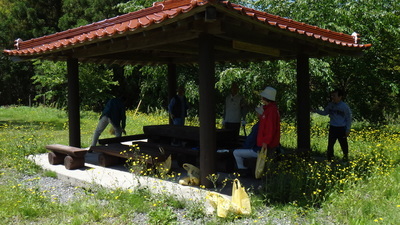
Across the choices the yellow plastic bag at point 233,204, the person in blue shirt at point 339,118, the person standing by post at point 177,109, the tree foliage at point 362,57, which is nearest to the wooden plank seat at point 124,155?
the yellow plastic bag at point 233,204

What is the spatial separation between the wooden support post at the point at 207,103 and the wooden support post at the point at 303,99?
8.76 feet

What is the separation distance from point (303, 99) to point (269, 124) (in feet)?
6.88

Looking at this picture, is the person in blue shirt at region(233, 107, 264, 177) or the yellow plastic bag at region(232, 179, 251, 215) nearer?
the yellow plastic bag at region(232, 179, 251, 215)

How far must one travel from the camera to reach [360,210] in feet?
14.7

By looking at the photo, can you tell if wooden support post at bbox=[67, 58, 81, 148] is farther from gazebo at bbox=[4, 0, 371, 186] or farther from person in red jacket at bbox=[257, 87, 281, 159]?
person in red jacket at bbox=[257, 87, 281, 159]

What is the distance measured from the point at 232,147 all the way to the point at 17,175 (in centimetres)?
430

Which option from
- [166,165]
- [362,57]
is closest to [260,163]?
[166,165]

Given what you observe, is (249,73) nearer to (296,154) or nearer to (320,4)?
(320,4)

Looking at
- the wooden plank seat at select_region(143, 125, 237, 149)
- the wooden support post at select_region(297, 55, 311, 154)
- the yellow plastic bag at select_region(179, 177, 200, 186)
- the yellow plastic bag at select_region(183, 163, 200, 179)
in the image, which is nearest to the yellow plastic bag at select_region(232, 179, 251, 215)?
the yellow plastic bag at select_region(179, 177, 200, 186)

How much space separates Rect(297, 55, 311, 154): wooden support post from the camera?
7.44 meters

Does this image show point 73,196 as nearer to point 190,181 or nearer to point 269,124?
point 190,181

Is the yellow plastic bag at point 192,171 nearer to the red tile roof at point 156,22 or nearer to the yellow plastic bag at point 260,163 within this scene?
the yellow plastic bag at point 260,163

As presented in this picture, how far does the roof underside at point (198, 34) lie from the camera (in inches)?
188

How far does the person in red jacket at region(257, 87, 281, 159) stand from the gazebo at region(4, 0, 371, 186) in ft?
2.61
